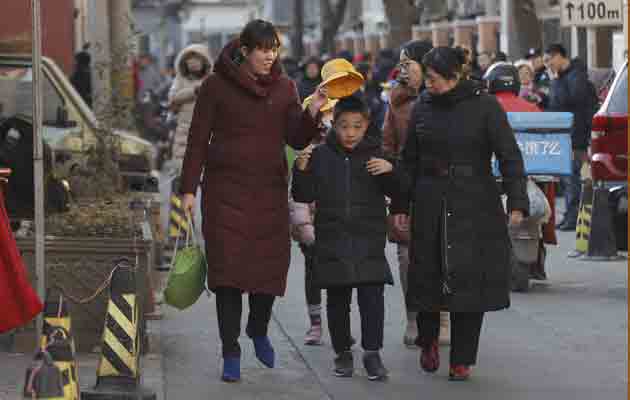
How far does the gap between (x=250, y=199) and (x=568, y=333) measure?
9.28ft

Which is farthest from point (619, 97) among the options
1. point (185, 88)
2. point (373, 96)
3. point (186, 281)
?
point (373, 96)

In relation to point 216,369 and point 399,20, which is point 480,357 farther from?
point 399,20

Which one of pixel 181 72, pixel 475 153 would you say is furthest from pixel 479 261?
pixel 181 72

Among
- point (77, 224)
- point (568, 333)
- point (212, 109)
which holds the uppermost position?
point (212, 109)

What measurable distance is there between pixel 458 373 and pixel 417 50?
77.0 inches

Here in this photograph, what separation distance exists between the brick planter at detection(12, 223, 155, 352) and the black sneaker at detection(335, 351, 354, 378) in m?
1.13

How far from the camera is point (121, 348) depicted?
8375mm

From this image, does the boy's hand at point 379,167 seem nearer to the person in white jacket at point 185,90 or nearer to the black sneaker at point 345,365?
the black sneaker at point 345,365

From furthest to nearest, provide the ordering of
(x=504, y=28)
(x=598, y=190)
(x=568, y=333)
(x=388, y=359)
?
1. (x=504, y=28)
2. (x=598, y=190)
3. (x=568, y=333)
4. (x=388, y=359)

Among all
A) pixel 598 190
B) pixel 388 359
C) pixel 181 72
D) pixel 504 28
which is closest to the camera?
pixel 388 359

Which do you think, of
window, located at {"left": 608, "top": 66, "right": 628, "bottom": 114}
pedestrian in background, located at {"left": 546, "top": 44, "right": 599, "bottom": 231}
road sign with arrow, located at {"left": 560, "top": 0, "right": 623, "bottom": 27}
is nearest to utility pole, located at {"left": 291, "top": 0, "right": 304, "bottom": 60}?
road sign with arrow, located at {"left": 560, "top": 0, "right": 623, "bottom": 27}

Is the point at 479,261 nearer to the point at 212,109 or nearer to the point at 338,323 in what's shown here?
the point at 338,323

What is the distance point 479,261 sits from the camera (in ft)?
29.6

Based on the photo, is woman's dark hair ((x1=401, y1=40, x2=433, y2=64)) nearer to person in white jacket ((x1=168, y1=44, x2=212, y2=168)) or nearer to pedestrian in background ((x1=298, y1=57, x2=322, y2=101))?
person in white jacket ((x1=168, y1=44, x2=212, y2=168))
